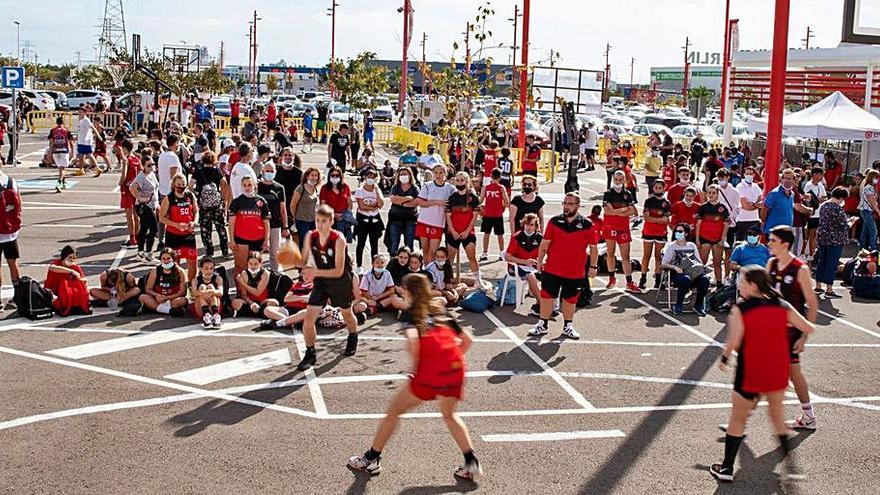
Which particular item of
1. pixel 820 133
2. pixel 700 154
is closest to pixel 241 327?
pixel 820 133

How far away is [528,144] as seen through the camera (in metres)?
24.5

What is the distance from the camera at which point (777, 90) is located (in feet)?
48.0

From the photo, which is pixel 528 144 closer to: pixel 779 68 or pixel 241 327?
pixel 779 68

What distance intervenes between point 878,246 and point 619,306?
647cm

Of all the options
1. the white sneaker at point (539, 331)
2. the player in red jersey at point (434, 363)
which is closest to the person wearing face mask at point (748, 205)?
the white sneaker at point (539, 331)

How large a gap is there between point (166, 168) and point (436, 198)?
5.08m

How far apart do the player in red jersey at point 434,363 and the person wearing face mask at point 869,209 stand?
458 inches

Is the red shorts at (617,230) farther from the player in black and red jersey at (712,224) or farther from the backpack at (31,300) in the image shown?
the backpack at (31,300)

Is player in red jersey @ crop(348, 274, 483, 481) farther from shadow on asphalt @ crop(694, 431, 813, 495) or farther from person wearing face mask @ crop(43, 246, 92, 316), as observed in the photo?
person wearing face mask @ crop(43, 246, 92, 316)

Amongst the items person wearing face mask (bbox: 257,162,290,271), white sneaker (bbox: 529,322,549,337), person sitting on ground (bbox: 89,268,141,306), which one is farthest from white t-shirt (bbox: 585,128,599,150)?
person sitting on ground (bbox: 89,268,141,306)

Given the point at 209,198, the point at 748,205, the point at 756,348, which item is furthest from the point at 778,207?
the point at 209,198

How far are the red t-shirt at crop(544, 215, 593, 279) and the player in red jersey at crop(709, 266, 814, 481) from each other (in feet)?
13.5

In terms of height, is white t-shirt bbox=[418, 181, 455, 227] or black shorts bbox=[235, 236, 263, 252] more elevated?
white t-shirt bbox=[418, 181, 455, 227]

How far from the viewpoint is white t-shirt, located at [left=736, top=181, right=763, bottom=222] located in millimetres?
15297
